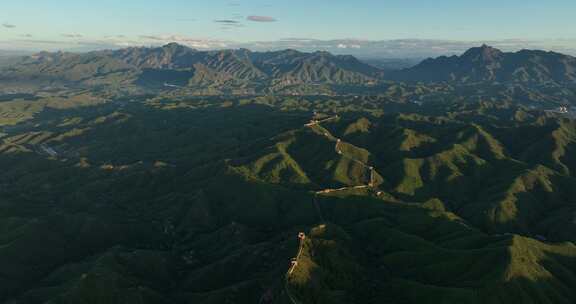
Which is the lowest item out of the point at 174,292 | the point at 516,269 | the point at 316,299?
the point at 174,292

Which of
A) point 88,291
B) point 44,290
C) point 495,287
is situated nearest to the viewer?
point 495,287

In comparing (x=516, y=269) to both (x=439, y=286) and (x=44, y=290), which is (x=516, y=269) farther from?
(x=44, y=290)

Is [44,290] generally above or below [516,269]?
below

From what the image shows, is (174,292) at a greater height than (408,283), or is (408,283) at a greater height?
(408,283)

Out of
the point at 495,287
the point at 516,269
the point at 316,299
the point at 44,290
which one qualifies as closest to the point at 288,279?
the point at 316,299

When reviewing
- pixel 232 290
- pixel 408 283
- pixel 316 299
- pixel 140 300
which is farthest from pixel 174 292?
pixel 408 283

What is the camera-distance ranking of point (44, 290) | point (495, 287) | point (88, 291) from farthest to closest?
point (44, 290) < point (88, 291) < point (495, 287)

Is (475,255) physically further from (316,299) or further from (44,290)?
(44,290)

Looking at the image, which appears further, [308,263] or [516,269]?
[308,263]

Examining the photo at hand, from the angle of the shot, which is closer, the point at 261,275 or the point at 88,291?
the point at 88,291
